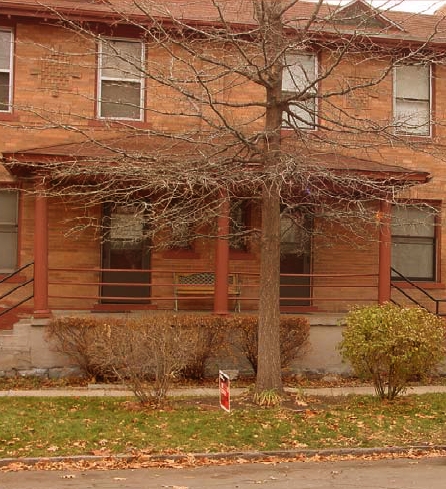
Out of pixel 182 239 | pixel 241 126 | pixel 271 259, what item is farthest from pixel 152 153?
pixel 182 239

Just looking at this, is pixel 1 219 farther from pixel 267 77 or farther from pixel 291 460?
pixel 291 460

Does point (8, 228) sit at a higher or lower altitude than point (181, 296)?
higher

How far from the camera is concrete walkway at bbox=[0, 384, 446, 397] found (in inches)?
449

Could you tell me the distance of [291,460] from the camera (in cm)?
830

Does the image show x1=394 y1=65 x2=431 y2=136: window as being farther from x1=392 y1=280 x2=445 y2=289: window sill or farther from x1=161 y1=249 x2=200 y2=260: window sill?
x1=161 y1=249 x2=200 y2=260: window sill

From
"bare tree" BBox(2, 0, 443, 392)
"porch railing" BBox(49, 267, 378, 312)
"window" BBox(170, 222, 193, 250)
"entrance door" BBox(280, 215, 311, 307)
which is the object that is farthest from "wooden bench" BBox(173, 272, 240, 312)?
"entrance door" BBox(280, 215, 311, 307)

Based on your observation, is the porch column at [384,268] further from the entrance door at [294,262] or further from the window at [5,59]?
the window at [5,59]

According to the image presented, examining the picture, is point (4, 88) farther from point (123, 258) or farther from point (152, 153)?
point (152, 153)

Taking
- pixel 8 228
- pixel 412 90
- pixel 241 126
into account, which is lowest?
pixel 8 228

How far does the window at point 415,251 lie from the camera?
16.2 m

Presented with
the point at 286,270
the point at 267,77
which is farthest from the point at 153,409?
the point at 286,270

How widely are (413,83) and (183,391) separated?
873 cm

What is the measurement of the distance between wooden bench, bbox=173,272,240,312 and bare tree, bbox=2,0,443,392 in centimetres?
92

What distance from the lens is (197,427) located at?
9.12 m
